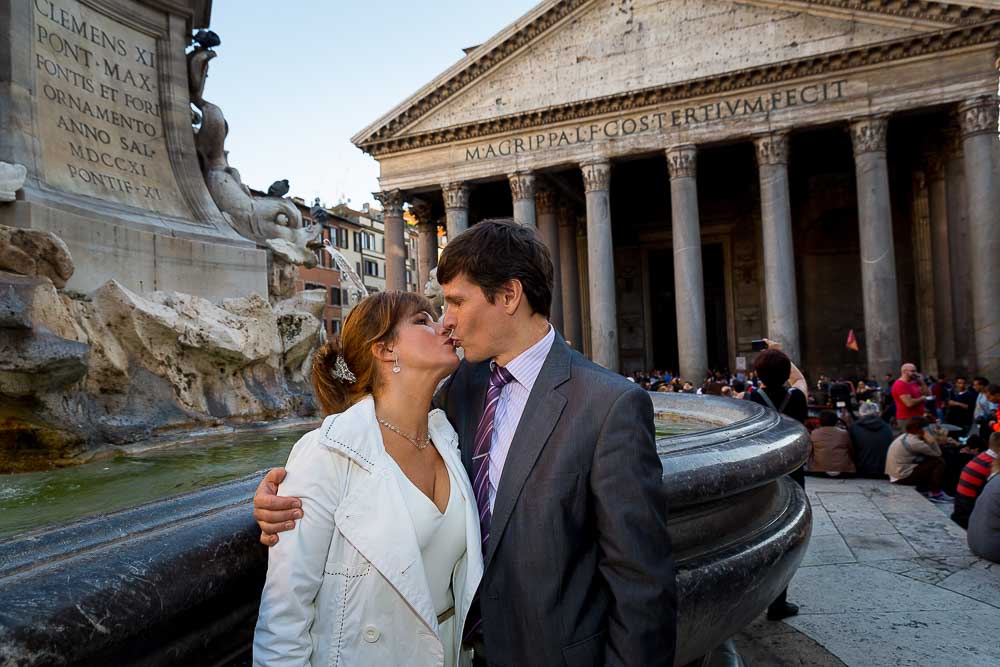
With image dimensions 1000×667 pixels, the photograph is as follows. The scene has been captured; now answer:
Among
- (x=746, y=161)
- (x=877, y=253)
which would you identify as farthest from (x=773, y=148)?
(x=746, y=161)

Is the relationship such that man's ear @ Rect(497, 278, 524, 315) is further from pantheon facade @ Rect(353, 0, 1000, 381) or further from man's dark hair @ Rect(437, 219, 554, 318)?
pantheon facade @ Rect(353, 0, 1000, 381)

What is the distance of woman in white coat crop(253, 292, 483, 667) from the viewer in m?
1.22

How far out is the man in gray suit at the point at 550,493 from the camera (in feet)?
4.23

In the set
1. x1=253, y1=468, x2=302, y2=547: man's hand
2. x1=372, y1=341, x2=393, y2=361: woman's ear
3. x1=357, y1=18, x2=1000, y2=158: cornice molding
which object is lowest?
x1=253, y1=468, x2=302, y2=547: man's hand

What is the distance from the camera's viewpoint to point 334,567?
50.2 inches

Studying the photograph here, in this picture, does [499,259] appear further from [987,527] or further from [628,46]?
[628,46]

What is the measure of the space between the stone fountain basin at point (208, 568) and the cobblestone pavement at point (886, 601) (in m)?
0.77

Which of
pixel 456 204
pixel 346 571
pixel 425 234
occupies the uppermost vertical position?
pixel 456 204

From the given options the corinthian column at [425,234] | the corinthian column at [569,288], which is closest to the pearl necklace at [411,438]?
the corinthian column at [569,288]

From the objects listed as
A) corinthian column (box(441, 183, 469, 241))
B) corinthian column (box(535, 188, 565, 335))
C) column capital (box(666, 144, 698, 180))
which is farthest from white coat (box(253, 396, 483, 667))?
corinthian column (box(535, 188, 565, 335))

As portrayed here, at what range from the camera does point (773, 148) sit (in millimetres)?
19062

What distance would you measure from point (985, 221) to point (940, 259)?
3.75 m

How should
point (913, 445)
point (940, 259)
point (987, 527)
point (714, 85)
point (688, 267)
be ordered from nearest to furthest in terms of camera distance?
1. point (987, 527)
2. point (913, 445)
3. point (714, 85)
4. point (688, 267)
5. point (940, 259)

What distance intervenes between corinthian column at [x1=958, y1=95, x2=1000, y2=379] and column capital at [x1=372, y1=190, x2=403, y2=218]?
17613 millimetres
